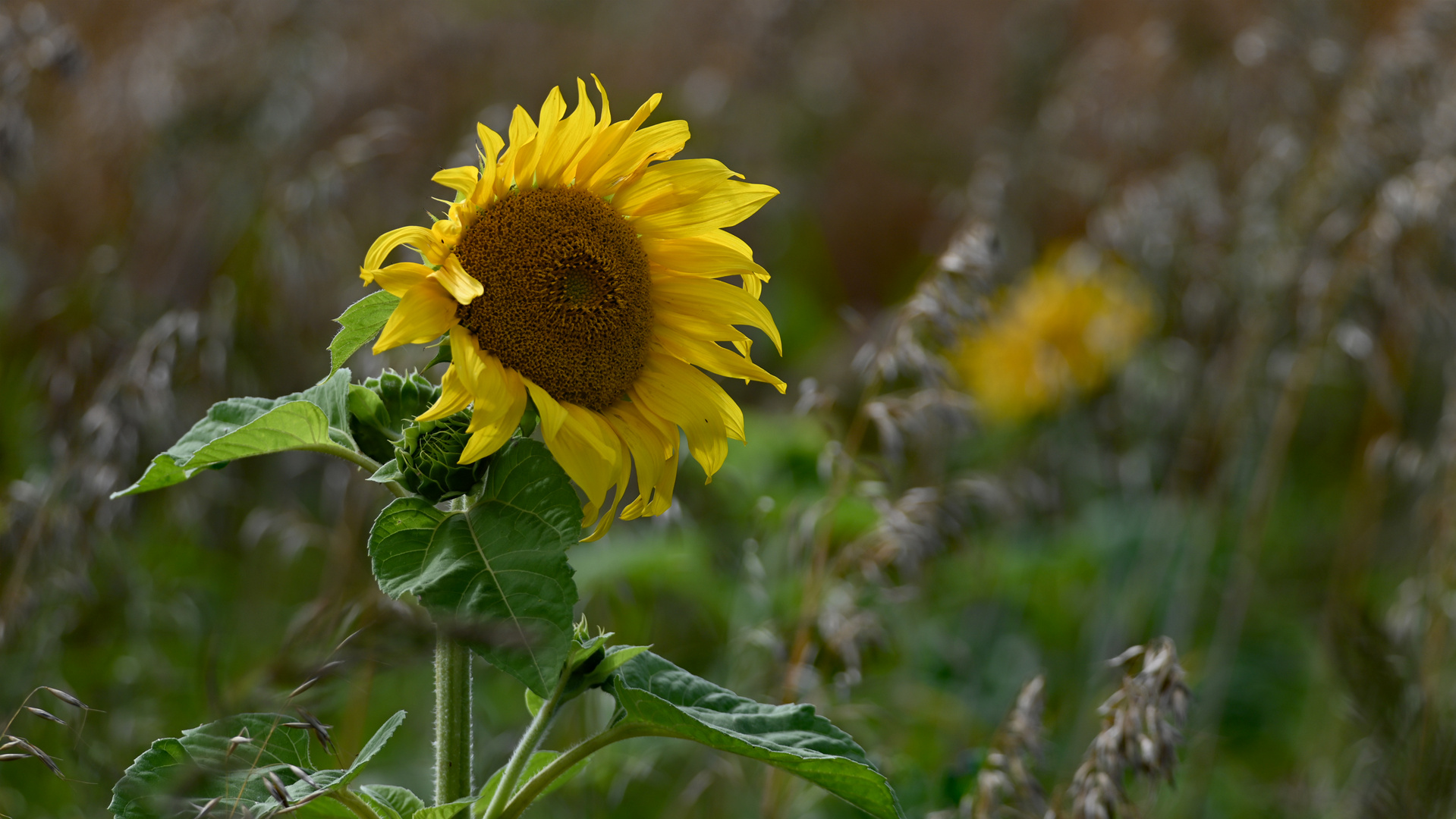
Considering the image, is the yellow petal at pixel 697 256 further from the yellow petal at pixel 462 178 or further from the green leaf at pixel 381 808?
the green leaf at pixel 381 808

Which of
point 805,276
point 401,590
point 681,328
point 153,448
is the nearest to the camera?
point 401,590

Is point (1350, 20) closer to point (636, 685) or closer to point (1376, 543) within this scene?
point (1376, 543)

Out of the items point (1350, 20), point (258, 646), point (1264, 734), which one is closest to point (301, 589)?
point (258, 646)

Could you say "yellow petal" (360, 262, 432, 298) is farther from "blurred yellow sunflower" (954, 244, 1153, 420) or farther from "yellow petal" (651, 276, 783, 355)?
"blurred yellow sunflower" (954, 244, 1153, 420)

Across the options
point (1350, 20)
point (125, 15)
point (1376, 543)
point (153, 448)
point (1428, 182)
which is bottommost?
point (153, 448)

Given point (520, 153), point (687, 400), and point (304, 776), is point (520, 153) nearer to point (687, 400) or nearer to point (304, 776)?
point (687, 400)

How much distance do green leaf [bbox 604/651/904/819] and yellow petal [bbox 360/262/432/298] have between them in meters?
0.39

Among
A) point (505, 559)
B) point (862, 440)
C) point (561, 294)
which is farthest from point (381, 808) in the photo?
point (862, 440)

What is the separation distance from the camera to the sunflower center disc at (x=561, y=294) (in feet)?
3.23

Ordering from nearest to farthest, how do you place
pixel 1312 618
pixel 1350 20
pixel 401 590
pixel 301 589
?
1. pixel 401 590
2. pixel 1312 618
3. pixel 301 589
4. pixel 1350 20

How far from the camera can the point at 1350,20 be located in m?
3.46

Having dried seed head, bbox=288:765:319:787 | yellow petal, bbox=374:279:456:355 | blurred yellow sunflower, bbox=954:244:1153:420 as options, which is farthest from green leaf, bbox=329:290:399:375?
blurred yellow sunflower, bbox=954:244:1153:420

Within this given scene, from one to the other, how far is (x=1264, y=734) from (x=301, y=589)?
2.84 m

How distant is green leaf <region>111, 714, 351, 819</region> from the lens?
0.91 m
